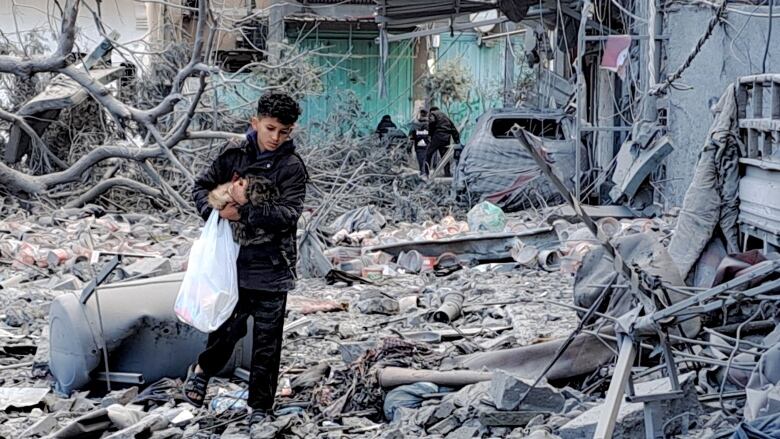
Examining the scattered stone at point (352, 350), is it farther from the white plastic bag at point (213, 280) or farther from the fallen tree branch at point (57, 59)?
the fallen tree branch at point (57, 59)

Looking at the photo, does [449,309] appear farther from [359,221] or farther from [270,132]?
[359,221]

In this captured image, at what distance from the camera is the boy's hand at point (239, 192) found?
18.0ft

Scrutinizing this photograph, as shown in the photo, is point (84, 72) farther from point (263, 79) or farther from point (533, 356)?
point (533, 356)

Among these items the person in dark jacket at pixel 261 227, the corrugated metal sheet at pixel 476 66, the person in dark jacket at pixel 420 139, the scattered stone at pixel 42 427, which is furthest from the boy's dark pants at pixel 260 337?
the corrugated metal sheet at pixel 476 66

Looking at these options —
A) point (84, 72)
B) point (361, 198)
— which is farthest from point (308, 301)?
point (361, 198)

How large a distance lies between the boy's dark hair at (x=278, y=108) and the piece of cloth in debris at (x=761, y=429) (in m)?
2.73

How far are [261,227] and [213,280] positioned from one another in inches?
14.0

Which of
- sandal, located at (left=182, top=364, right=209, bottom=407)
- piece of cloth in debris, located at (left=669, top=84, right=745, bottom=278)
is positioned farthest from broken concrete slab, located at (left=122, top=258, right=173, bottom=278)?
piece of cloth in debris, located at (left=669, top=84, right=745, bottom=278)

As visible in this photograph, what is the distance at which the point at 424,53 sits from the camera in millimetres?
28922

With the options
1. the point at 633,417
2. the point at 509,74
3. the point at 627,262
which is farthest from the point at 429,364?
the point at 509,74

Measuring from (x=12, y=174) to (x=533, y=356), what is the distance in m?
10.7

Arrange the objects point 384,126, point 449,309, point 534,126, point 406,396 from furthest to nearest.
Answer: point 384,126 → point 534,126 → point 449,309 → point 406,396

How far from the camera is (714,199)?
7086 millimetres

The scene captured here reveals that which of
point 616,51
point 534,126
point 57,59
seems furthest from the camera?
point 534,126
